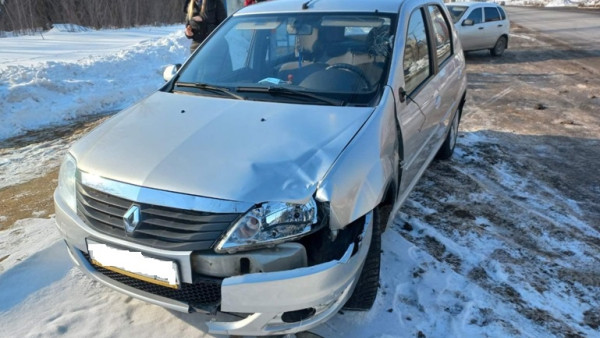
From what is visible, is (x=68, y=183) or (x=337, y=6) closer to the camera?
(x=68, y=183)

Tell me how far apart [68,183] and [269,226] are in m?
1.25

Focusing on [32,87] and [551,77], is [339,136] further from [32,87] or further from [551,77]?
[551,77]

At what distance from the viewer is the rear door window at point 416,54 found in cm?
329

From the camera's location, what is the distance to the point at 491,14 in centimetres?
1335

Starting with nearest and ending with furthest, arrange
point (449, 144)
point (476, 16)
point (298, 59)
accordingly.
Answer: point (298, 59), point (449, 144), point (476, 16)

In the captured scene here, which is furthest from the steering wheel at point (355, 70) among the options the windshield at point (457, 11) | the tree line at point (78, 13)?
the tree line at point (78, 13)

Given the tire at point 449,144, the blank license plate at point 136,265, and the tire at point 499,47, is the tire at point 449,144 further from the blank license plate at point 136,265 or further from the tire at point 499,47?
the tire at point 499,47

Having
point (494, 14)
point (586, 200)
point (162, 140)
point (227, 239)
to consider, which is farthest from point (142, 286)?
point (494, 14)

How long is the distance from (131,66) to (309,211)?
8.81 metres

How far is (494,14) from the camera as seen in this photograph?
528 inches

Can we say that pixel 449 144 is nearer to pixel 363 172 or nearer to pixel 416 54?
pixel 416 54

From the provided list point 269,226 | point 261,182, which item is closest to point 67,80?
point 261,182

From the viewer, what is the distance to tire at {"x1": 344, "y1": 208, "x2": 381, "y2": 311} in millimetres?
2537

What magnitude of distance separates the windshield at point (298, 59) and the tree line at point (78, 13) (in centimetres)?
1552
